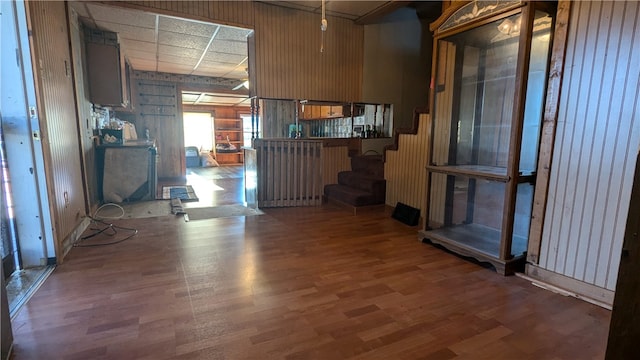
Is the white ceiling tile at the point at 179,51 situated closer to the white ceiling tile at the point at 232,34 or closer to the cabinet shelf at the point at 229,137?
the white ceiling tile at the point at 232,34

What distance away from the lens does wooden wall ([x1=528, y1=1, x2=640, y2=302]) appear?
198cm

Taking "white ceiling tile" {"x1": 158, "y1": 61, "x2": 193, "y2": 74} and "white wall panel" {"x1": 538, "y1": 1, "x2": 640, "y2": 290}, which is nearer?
"white wall panel" {"x1": 538, "y1": 1, "x2": 640, "y2": 290}

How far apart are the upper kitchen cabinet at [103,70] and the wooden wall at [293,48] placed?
Answer: 1.18 metres

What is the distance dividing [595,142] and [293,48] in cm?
385

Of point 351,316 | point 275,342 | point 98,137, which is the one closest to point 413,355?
point 351,316

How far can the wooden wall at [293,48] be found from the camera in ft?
13.9

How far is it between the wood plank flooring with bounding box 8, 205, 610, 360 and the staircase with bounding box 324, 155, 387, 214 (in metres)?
1.41

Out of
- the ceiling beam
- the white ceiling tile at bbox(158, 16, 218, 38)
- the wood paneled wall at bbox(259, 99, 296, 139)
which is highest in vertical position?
the ceiling beam

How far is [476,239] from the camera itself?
301 centimetres

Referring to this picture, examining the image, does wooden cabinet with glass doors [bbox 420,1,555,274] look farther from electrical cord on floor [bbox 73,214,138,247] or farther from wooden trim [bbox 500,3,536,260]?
electrical cord on floor [bbox 73,214,138,247]

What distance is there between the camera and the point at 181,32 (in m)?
4.75

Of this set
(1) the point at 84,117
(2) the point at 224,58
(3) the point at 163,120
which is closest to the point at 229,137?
(3) the point at 163,120

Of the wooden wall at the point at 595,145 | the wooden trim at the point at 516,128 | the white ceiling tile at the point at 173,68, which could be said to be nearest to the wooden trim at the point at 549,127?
the wooden wall at the point at 595,145

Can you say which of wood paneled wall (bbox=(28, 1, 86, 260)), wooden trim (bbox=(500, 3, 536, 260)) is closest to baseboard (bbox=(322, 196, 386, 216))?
wooden trim (bbox=(500, 3, 536, 260))
